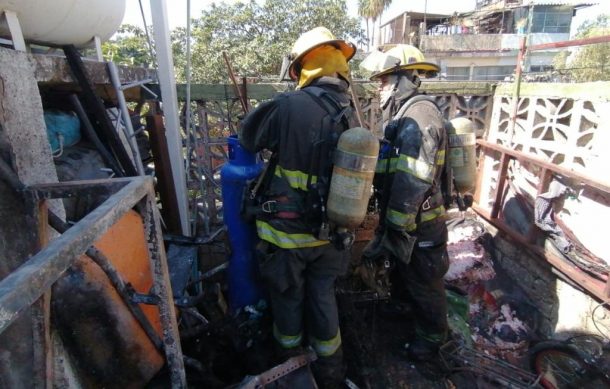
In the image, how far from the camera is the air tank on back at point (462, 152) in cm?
307

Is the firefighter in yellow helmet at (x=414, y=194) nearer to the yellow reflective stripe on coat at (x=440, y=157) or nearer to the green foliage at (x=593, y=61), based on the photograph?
the yellow reflective stripe on coat at (x=440, y=157)

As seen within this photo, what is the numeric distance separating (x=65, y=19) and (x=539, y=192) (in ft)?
14.6

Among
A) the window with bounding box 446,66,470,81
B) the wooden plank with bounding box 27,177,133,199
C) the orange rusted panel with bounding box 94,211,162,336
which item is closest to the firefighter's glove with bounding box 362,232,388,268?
the orange rusted panel with bounding box 94,211,162,336

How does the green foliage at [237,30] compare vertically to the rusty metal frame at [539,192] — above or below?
above

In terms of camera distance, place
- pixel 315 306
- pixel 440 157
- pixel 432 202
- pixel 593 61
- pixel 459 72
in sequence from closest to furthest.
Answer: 1. pixel 315 306
2. pixel 440 157
3. pixel 432 202
4. pixel 593 61
5. pixel 459 72

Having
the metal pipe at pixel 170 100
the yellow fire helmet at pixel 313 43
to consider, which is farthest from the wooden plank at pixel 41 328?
the metal pipe at pixel 170 100

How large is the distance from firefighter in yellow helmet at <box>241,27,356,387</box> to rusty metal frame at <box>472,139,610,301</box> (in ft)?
7.99

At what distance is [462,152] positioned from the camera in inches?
121

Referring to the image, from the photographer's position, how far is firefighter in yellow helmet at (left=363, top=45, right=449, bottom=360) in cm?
267

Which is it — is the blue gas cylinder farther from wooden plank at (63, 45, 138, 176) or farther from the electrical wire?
the electrical wire

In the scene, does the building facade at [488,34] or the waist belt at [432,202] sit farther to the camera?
the building facade at [488,34]

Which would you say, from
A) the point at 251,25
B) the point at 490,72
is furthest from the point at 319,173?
the point at 490,72

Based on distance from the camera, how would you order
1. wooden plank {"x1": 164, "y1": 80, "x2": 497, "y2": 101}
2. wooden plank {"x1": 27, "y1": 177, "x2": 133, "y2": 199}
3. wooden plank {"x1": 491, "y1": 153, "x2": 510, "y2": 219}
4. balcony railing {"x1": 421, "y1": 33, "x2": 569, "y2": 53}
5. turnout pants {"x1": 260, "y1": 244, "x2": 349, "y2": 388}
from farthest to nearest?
1. balcony railing {"x1": 421, "y1": 33, "x2": 569, "y2": 53}
2. wooden plank {"x1": 491, "y1": 153, "x2": 510, "y2": 219}
3. wooden plank {"x1": 164, "y1": 80, "x2": 497, "y2": 101}
4. turnout pants {"x1": 260, "y1": 244, "x2": 349, "y2": 388}
5. wooden plank {"x1": 27, "y1": 177, "x2": 133, "y2": 199}

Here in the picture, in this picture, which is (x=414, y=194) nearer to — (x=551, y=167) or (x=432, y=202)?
(x=432, y=202)
